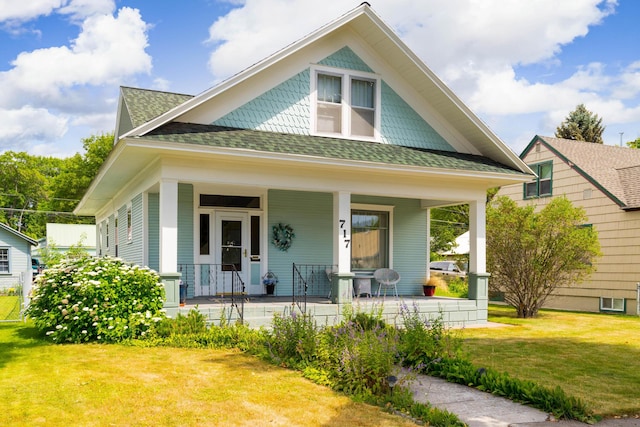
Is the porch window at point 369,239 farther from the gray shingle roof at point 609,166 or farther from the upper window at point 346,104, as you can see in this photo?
the gray shingle roof at point 609,166

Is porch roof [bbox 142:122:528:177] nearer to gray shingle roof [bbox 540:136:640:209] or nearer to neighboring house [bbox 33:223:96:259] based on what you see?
gray shingle roof [bbox 540:136:640:209]

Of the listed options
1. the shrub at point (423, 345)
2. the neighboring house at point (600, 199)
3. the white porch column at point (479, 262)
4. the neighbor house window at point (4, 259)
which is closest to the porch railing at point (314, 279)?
the white porch column at point (479, 262)

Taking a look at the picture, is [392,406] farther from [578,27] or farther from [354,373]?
[578,27]

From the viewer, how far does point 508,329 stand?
13.1 meters

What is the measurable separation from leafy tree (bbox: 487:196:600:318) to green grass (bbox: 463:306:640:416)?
1.09 meters

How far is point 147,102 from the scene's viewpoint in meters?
14.3

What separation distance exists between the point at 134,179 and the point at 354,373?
31.4ft

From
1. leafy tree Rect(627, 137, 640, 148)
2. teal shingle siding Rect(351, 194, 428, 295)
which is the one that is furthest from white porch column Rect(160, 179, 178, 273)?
leafy tree Rect(627, 137, 640, 148)

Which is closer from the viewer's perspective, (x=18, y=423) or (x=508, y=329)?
(x=18, y=423)

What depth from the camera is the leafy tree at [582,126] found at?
35.0 m

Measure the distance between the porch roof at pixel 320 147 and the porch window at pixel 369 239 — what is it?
2723 millimetres

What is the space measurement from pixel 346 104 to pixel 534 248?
22.1 feet

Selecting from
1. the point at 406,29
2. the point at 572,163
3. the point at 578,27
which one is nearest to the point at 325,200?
the point at 406,29

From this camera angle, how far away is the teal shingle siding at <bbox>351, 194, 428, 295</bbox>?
16000 mm
